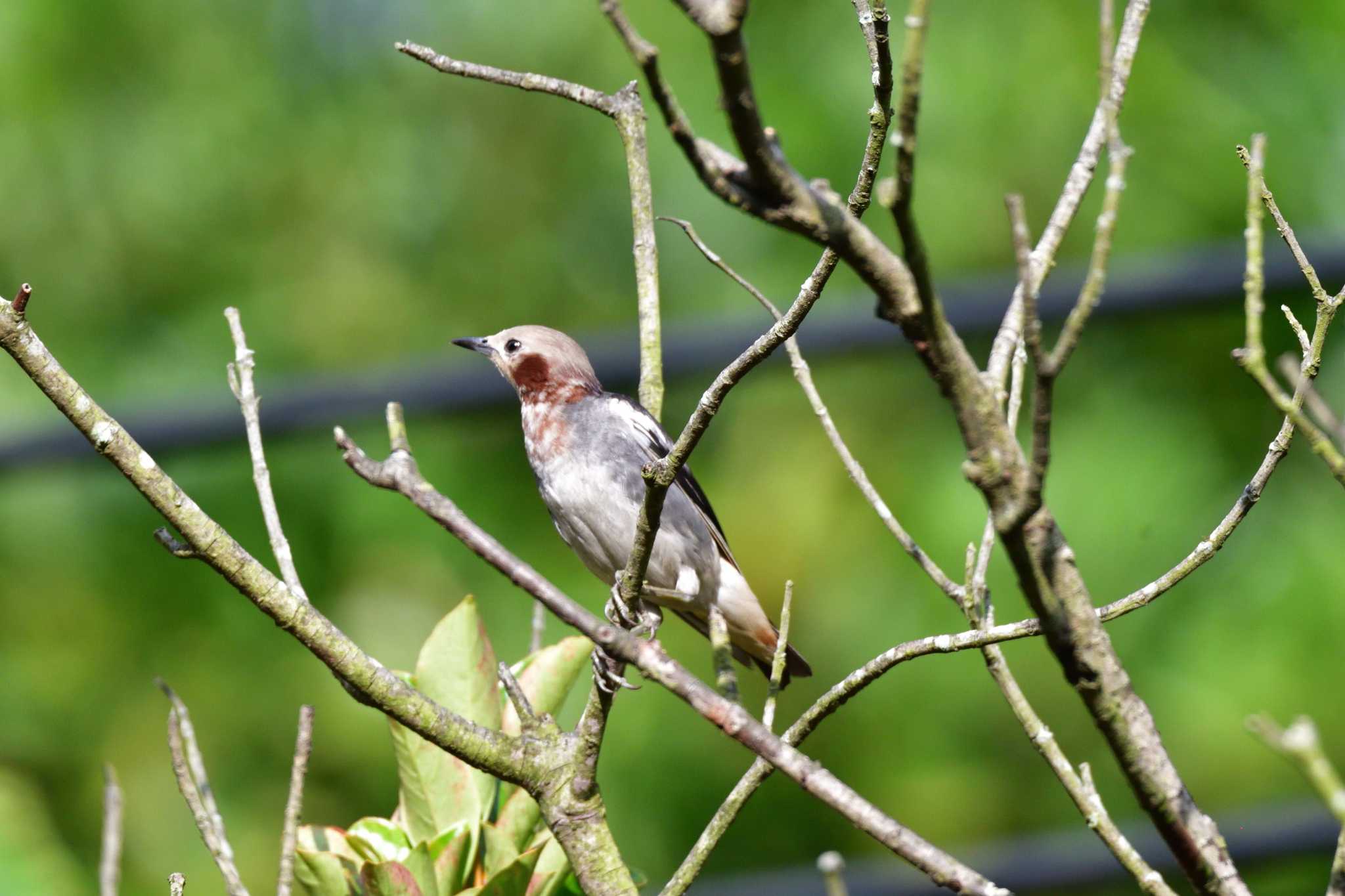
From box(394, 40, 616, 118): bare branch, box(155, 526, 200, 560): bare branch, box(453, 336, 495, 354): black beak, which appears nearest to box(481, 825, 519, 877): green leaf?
box(155, 526, 200, 560): bare branch

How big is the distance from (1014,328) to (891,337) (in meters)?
4.51

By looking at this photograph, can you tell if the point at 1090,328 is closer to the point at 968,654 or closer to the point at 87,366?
the point at 968,654

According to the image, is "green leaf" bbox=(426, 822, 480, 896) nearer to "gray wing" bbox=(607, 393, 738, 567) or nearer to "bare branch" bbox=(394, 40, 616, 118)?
"bare branch" bbox=(394, 40, 616, 118)

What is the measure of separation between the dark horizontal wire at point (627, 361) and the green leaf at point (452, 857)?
404cm

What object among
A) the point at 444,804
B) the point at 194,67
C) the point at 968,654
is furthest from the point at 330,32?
the point at 444,804

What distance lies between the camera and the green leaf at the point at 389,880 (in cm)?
196

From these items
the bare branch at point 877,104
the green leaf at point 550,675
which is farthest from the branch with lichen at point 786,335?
the green leaf at point 550,675

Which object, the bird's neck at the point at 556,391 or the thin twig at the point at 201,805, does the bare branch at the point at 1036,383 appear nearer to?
the thin twig at the point at 201,805

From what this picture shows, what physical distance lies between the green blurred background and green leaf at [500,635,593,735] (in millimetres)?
4153

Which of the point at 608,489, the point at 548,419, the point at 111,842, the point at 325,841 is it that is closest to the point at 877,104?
the point at 325,841

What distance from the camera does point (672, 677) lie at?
59.4 inches

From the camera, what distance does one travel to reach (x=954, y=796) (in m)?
7.22

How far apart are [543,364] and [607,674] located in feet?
8.21

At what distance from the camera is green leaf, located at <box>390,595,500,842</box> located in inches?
90.9
